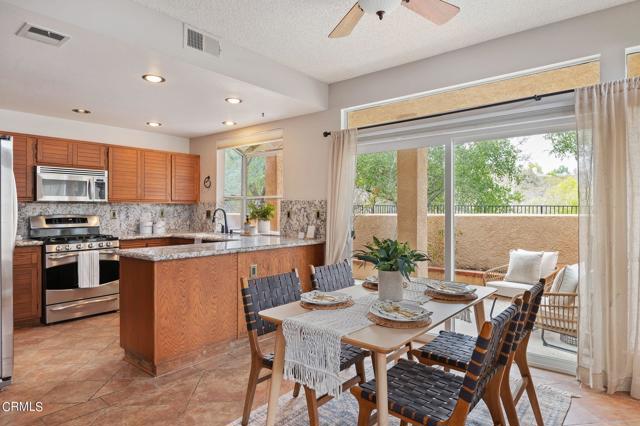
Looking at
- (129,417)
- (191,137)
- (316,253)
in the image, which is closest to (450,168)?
(316,253)

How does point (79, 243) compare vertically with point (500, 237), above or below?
below

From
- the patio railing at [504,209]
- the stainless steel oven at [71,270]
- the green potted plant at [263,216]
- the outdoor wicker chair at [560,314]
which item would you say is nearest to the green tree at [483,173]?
the patio railing at [504,209]

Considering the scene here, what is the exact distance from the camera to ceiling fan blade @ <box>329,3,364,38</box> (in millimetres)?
2152

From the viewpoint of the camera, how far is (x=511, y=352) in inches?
63.6

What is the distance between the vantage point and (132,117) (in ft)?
15.0

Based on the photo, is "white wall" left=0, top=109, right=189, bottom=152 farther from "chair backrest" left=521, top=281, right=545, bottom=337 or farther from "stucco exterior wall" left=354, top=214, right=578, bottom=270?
"chair backrest" left=521, top=281, right=545, bottom=337

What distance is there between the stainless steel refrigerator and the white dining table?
1991 millimetres

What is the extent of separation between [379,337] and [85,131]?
498 centimetres

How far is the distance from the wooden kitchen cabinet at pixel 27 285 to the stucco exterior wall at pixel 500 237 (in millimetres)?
4161

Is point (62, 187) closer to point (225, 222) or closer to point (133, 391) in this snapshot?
point (225, 222)

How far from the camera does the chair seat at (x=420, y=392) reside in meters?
1.46

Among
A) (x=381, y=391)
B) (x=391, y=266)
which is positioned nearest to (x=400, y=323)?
(x=381, y=391)

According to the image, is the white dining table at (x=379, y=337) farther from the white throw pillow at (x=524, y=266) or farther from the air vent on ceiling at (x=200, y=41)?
the air vent on ceiling at (x=200, y=41)

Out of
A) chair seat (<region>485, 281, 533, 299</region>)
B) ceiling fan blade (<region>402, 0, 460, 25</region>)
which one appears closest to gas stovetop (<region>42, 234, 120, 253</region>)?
ceiling fan blade (<region>402, 0, 460, 25</region>)
